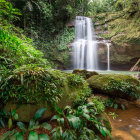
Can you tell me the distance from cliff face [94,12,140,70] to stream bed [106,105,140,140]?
8.10 metres

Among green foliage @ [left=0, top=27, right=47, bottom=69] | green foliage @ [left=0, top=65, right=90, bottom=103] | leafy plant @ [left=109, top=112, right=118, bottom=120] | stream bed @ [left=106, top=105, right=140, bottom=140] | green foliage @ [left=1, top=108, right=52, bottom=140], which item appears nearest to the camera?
green foliage @ [left=1, top=108, right=52, bottom=140]

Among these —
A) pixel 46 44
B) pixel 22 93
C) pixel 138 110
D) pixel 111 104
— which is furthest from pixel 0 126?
pixel 46 44

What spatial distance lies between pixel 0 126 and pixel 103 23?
1424cm

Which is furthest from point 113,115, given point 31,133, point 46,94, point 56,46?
point 56,46

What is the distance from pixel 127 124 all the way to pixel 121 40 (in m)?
9.30

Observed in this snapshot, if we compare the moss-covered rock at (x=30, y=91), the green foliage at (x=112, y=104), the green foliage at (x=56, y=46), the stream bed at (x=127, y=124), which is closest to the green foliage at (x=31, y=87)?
the moss-covered rock at (x=30, y=91)

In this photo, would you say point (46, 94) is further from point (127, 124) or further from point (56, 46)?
point (56, 46)

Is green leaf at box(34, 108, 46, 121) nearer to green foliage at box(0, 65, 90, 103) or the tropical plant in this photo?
green foliage at box(0, 65, 90, 103)

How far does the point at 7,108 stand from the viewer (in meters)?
1.69

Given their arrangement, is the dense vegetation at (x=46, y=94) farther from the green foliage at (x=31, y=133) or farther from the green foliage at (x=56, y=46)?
the green foliage at (x=56, y=46)

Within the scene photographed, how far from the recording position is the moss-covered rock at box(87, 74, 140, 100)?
3236mm

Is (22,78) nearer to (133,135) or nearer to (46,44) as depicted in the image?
(133,135)

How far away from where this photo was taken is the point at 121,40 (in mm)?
9891

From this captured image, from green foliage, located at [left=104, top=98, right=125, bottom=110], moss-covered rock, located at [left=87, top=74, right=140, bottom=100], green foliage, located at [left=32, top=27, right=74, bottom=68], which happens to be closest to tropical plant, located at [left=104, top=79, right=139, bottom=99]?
moss-covered rock, located at [left=87, top=74, right=140, bottom=100]
